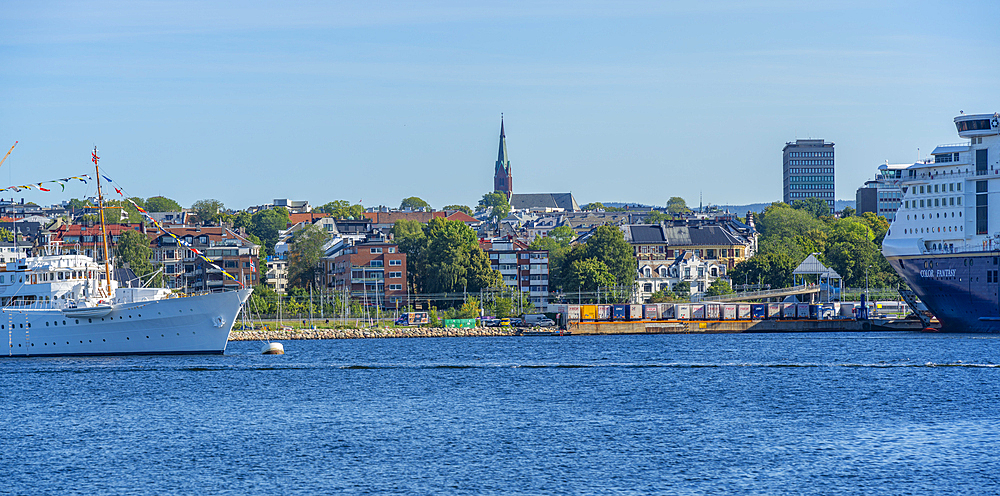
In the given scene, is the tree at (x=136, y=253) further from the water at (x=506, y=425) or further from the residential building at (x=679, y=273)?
the water at (x=506, y=425)

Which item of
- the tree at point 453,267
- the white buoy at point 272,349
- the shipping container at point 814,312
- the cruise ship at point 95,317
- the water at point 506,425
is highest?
the tree at point 453,267

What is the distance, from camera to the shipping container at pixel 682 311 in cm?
11200

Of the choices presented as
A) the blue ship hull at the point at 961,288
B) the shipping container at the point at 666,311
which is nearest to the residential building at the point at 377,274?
the shipping container at the point at 666,311

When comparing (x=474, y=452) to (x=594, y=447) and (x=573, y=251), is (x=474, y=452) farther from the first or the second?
(x=573, y=251)

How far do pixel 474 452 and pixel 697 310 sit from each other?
248ft

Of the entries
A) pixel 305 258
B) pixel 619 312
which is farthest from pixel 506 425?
pixel 305 258

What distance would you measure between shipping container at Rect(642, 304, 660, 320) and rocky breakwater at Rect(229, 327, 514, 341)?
12507 millimetres

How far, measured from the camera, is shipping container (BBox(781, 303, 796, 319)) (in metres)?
111

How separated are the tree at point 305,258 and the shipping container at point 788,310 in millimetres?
57010

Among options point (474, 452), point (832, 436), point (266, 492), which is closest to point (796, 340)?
point (832, 436)

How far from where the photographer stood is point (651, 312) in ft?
369

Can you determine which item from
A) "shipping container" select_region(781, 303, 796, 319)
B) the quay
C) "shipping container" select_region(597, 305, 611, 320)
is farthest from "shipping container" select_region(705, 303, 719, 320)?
"shipping container" select_region(597, 305, 611, 320)

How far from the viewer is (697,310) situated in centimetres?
11238

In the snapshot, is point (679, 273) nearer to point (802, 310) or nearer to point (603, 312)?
point (802, 310)
